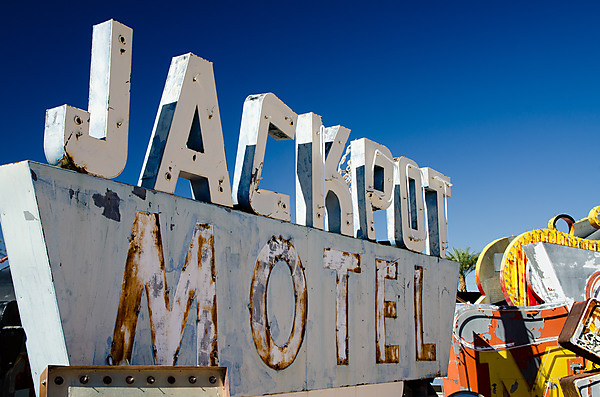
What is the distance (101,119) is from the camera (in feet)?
13.4

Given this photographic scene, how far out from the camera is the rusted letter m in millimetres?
3984

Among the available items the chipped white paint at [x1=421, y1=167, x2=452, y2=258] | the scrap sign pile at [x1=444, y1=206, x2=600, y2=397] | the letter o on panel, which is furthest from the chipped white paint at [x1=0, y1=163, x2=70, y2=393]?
the scrap sign pile at [x1=444, y1=206, x2=600, y2=397]

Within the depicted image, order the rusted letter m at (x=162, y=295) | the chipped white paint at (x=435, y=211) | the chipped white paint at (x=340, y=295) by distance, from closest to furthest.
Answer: the rusted letter m at (x=162, y=295)
the chipped white paint at (x=340, y=295)
the chipped white paint at (x=435, y=211)

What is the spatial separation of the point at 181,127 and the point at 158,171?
443 mm

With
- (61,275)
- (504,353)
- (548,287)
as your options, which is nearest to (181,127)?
(61,275)

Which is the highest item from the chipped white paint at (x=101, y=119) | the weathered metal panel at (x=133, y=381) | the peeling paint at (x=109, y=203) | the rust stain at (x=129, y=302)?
the chipped white paint at (x=101, y=119)

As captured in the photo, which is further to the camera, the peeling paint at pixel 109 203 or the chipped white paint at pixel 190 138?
the chipped white paint at pixel 190 138

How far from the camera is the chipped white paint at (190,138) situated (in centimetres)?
445

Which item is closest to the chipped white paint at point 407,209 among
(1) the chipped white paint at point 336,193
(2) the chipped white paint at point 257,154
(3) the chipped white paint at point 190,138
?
(1) the chipped white paint at point 336,193

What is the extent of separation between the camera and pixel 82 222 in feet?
12.3

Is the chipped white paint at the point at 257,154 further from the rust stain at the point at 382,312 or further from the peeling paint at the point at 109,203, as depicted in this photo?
the rust stain at the point at 382,312

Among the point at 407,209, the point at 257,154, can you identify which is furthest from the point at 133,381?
the point at 407,209

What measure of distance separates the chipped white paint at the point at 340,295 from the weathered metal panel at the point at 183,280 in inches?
1.6

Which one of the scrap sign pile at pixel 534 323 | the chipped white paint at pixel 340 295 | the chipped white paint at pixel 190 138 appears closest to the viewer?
the chipped white paint at pixel 190 138
